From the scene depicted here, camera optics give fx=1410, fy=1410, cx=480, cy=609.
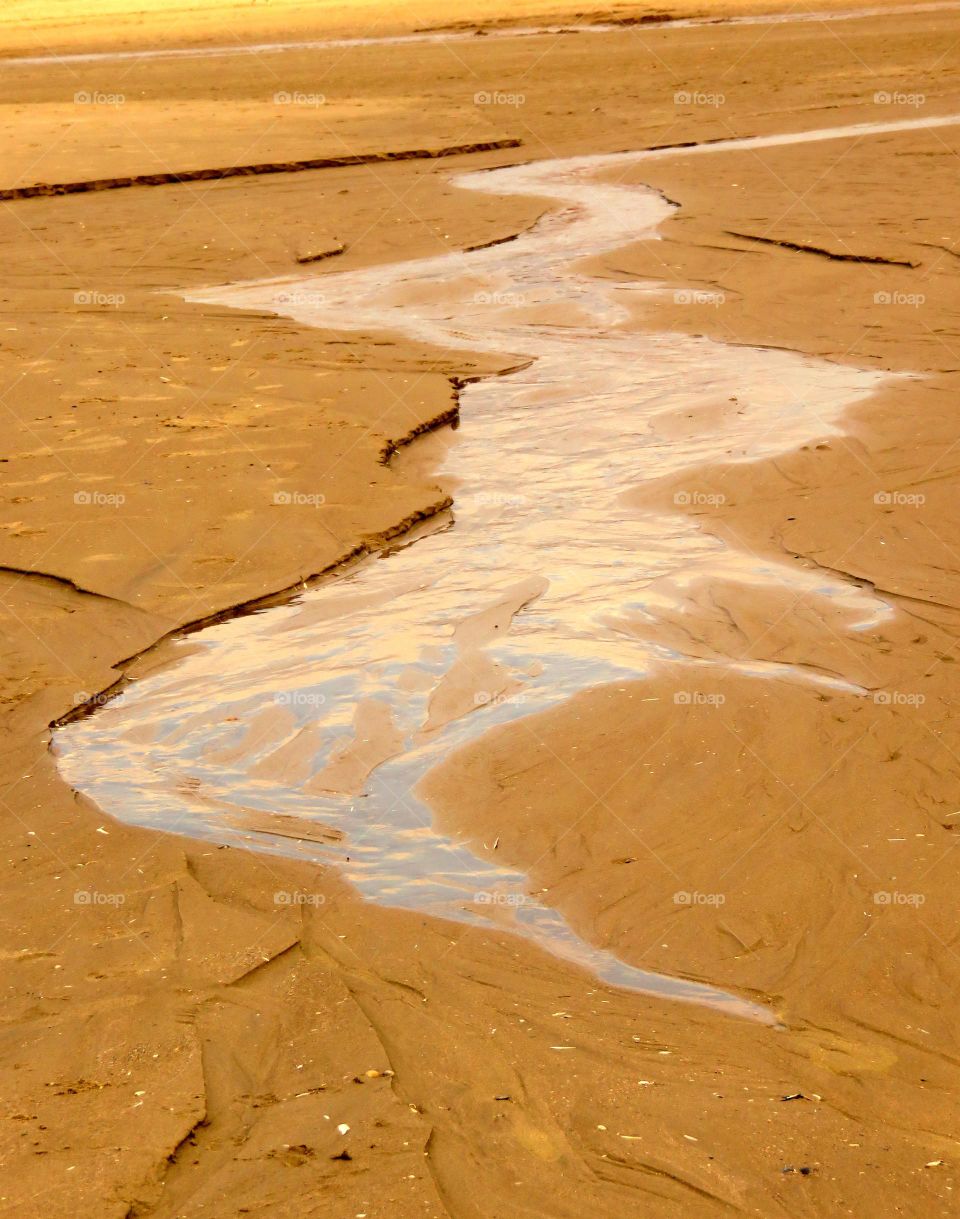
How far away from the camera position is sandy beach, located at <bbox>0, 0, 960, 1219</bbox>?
3592 millimetres

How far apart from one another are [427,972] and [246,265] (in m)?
10.3

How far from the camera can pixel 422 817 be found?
522 cm

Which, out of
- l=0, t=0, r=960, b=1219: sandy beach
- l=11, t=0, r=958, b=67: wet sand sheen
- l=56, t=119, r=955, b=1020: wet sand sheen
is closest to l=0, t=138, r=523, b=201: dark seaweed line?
l=0, t=0, r=960, b=1219: sandy beach

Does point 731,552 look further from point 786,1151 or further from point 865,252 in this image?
point 865,252

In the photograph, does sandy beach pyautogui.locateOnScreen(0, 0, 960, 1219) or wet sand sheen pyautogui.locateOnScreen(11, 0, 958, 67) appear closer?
sandy beach pyautogui.locateOnScreen(0, 0, 960, 1219)

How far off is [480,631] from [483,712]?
2.77 ft

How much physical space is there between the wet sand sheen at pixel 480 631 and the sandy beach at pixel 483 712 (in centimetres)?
3

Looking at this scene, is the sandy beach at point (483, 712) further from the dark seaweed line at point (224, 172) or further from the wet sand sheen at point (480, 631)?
the dark seaweed line at point (224, 172)

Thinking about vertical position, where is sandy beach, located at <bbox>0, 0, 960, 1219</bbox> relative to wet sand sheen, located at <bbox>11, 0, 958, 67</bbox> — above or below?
below

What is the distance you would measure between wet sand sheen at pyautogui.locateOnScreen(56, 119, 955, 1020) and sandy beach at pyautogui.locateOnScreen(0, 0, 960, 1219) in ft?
0.08

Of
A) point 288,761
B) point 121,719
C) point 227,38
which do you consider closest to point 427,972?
point 288,761

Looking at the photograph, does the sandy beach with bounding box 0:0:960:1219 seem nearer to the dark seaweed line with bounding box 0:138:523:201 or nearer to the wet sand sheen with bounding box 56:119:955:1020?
the wet sand sheen with bounding box 56:119:955:1020

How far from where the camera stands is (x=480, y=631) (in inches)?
263

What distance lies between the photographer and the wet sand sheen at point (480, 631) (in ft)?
16.9
